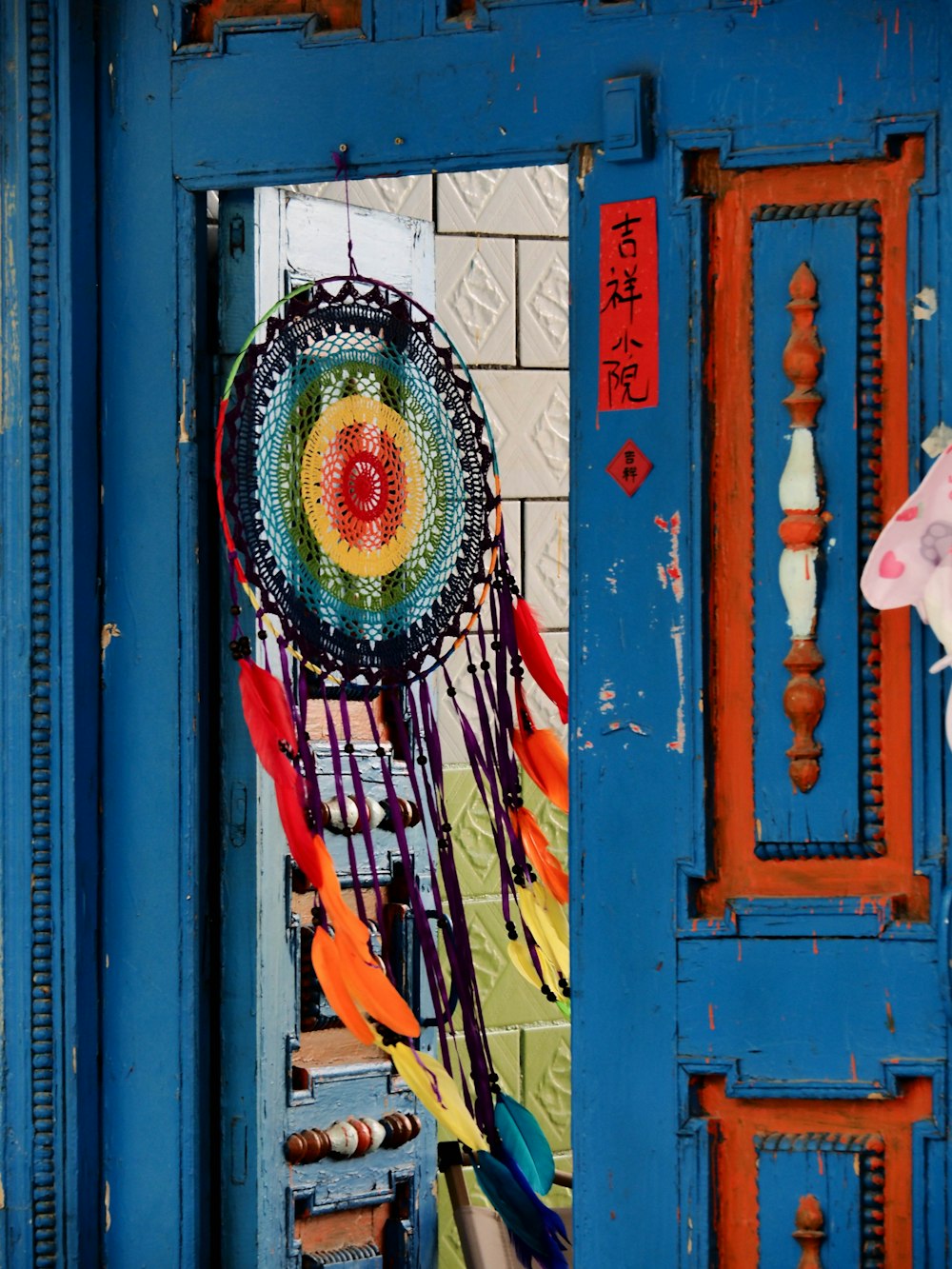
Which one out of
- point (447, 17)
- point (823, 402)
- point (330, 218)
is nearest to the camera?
point (823, 402)

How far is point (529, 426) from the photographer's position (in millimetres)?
3414

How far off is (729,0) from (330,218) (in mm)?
812

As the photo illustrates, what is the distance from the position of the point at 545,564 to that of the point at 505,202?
0.77 m

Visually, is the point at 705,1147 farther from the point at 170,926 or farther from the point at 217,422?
the point at 217,422

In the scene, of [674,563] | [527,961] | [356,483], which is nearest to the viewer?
[674,563]

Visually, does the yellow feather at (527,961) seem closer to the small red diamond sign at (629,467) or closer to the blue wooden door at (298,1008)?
Answer: the blue wooden door at (298,1008)

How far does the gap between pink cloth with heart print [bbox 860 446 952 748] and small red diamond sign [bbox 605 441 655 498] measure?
12.1 inches

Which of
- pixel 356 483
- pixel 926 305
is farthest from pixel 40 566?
pixel 926 305

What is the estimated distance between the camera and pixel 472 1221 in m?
2.68

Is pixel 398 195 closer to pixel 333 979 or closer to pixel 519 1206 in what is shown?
pixel 333 979

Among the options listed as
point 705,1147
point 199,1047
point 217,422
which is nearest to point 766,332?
point 217,422

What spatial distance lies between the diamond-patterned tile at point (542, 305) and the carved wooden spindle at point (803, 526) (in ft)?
4.77

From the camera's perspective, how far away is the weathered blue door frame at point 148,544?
209 cm

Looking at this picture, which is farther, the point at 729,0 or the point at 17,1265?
the point at 17,1265
